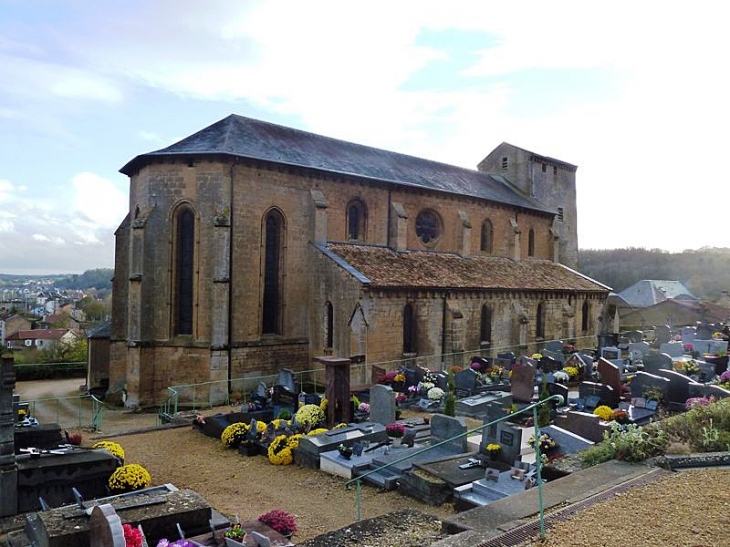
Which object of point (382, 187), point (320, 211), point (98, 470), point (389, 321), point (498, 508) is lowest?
point (98, 470)

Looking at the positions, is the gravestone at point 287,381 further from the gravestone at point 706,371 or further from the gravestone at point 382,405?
the gravestone at point 706,371

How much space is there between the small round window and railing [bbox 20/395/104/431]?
52.9 feet

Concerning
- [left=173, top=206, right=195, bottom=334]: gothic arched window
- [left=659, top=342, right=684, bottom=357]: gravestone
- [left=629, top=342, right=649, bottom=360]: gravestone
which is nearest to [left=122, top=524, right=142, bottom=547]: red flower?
[left=173, top=206, right=195, bottom=334]: gothic arched window

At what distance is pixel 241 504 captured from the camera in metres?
9.24

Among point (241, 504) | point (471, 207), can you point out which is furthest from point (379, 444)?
point (471, 207)

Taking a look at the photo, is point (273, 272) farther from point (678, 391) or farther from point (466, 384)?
point (678, 391)

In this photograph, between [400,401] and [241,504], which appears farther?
[400,401]

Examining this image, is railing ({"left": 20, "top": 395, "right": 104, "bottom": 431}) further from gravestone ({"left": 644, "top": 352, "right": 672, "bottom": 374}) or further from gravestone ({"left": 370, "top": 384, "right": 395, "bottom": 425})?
gravestone ({"left": 644, "top": 352, "right": 672, "bottom": 374})

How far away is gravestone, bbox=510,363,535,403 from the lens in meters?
15.2

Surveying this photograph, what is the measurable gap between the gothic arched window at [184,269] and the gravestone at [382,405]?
31.5 feet

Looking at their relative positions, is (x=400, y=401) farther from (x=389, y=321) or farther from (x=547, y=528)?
(x=547, y=528)

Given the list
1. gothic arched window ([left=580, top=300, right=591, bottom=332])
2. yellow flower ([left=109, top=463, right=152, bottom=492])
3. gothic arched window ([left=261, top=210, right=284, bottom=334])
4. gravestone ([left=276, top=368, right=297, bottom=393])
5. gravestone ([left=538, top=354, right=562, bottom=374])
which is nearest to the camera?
yellow flower ([left=109, top=463, right=152, bottom=492])

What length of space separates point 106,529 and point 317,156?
19.8 m

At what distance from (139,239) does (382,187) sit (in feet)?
35.5
